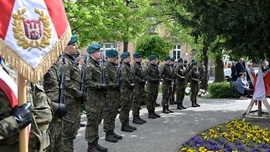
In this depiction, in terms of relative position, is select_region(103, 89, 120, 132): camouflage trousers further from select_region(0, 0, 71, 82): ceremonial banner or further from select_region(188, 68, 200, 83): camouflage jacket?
select_region(188, 68, 200, 83): camouflage jacket

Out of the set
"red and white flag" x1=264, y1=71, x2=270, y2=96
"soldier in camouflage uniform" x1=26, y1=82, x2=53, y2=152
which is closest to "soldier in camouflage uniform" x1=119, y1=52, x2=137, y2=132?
"red and white flag" x1=264, y1=71, x2=270, y2=96

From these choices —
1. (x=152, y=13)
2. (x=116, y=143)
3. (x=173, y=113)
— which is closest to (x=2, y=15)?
(x=116, y=143)

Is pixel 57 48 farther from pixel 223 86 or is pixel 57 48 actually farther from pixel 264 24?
pixel 223 86

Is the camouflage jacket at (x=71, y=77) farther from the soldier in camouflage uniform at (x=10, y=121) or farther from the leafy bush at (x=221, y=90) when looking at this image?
the leafy bush at (x=221, y=90)

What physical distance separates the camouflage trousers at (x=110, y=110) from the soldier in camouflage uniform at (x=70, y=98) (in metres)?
2.21

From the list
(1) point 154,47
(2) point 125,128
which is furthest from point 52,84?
(1) point 154,47

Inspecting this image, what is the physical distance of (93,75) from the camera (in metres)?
7.13

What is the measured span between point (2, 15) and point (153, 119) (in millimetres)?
8672

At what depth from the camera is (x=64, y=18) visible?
10.7 feet

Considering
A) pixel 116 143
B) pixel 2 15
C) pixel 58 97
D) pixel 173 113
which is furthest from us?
pixel 173 113

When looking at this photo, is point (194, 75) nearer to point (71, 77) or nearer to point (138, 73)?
point (138, 73)

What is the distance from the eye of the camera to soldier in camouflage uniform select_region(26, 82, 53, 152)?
3.35 metres

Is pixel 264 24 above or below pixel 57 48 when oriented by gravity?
above

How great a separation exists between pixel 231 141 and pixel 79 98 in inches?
147
